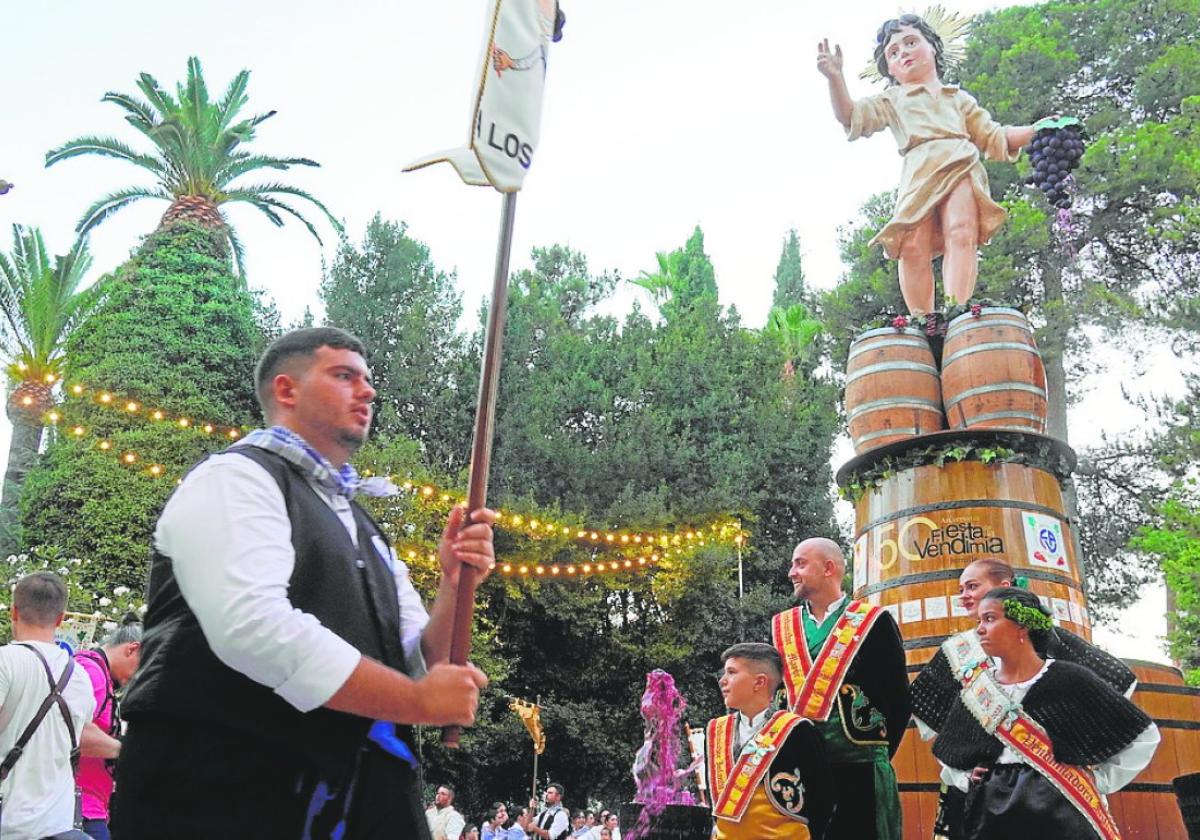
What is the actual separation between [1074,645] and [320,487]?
3381mm

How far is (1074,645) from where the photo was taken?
4.26 metres

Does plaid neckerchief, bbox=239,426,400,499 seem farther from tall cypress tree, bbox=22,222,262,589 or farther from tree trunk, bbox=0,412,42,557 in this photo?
tree trunk, bbox=0,412,42,557

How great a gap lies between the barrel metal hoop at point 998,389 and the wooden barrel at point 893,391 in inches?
8.2

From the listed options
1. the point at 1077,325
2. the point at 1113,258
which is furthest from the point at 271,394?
the point at 1113,258

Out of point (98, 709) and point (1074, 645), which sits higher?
point (1074, 645)

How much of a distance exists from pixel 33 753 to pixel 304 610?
2.59 m

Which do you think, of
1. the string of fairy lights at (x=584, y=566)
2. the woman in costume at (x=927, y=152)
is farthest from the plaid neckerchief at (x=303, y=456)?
the string of fairy lights at (x=584, y=566)

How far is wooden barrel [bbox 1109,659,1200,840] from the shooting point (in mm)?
5121

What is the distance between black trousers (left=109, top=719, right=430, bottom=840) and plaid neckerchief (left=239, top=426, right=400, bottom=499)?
50 centimetres

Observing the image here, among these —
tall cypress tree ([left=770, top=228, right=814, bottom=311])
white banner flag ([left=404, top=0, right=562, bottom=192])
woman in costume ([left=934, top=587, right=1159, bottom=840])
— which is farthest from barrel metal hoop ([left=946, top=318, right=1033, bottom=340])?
A: tall cypress tree ([left=770, top=228, right=814, bottom=311])

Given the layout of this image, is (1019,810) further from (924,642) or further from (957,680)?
(924,642)

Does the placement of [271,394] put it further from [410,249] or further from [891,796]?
[410,249]

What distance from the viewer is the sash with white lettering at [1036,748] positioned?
3459mm

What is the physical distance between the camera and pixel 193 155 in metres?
21.6
